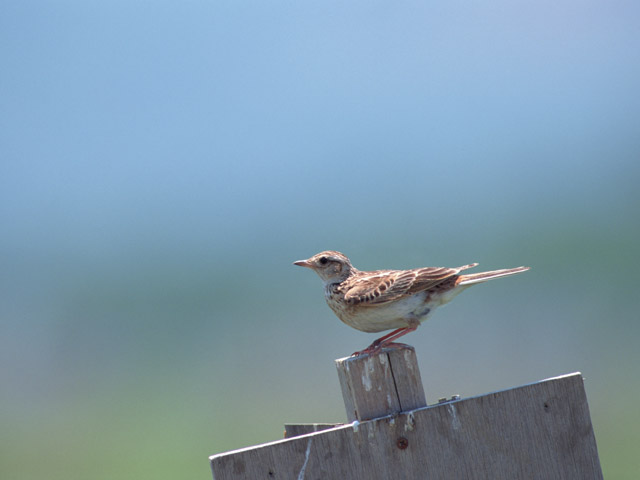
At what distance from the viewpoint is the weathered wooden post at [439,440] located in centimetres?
315

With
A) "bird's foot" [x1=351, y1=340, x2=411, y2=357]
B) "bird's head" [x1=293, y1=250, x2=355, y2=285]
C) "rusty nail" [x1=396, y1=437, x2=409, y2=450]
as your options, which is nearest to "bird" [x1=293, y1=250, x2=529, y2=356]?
"bird's head" [x1=293, y1=250, x2=355, y2=285]

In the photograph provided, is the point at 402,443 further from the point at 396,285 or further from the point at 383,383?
the point at 396,285

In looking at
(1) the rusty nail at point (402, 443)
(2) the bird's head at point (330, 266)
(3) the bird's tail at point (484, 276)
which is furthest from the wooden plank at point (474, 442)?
(2) the bird's head at point (330, 266)

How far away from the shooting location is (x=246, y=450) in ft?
10.2

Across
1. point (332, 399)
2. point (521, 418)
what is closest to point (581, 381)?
point (521, 418)

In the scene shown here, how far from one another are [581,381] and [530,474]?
48cm

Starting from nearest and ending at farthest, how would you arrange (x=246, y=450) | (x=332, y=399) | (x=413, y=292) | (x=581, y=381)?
(x=246, y=450), (x=581, y=381), (x=413, y=292), (x=332, y=399)

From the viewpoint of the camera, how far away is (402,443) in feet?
10.6

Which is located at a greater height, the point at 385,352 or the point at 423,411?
the point at 385,352

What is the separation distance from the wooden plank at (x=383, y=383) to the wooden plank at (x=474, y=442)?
0.31 ft

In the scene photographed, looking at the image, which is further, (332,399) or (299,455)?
(332,399)

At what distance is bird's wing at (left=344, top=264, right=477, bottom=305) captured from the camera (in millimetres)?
4559

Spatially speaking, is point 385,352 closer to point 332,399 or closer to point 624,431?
point 624,431

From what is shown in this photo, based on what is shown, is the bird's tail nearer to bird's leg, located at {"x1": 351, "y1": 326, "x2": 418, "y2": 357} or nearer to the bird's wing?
the bird's wing
